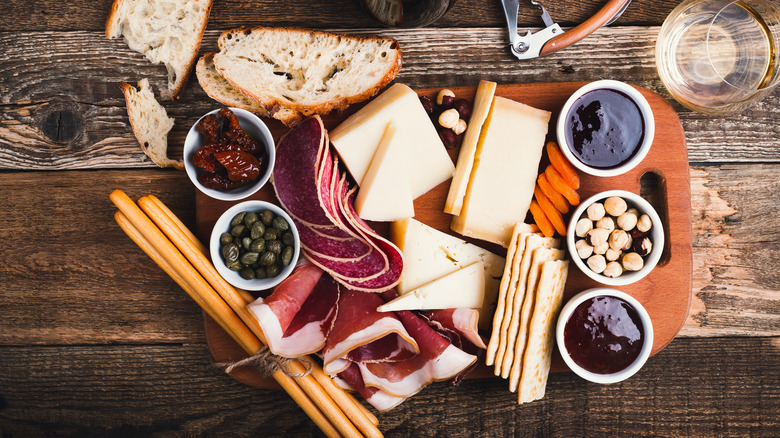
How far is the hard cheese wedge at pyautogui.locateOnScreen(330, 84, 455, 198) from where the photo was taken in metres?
1.44

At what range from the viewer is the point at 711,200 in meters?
1.65

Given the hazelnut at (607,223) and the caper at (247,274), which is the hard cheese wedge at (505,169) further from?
the caper at (247,274)

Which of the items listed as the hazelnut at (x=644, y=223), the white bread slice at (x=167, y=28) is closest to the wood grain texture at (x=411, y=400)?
the hazelnut at (x=644, y=223)

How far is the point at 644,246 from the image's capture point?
1432 mm

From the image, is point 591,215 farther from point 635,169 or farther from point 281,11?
point 281,11

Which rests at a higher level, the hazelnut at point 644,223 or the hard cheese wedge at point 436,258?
the hazelnut at point 644,223

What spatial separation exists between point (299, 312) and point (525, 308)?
707 mm

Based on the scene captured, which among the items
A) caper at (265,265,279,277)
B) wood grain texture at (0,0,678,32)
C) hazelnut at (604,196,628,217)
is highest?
wood grain texture at (0,0,678,32)

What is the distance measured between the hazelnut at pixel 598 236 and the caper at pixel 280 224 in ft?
3.03

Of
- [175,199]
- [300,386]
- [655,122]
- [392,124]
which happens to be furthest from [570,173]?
[175,199]

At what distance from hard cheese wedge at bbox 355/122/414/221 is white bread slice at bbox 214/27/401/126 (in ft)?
0.65

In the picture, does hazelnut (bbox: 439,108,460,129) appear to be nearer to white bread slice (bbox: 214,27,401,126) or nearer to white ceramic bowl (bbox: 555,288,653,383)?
white bread slice (bbox: 214,27,401,126)

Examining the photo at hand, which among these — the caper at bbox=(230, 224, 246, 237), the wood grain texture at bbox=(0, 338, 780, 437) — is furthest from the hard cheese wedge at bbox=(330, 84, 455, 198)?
the wood grain texture at bbox=(0, 338, 780, 437)

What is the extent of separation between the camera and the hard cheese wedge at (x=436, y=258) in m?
1.49
